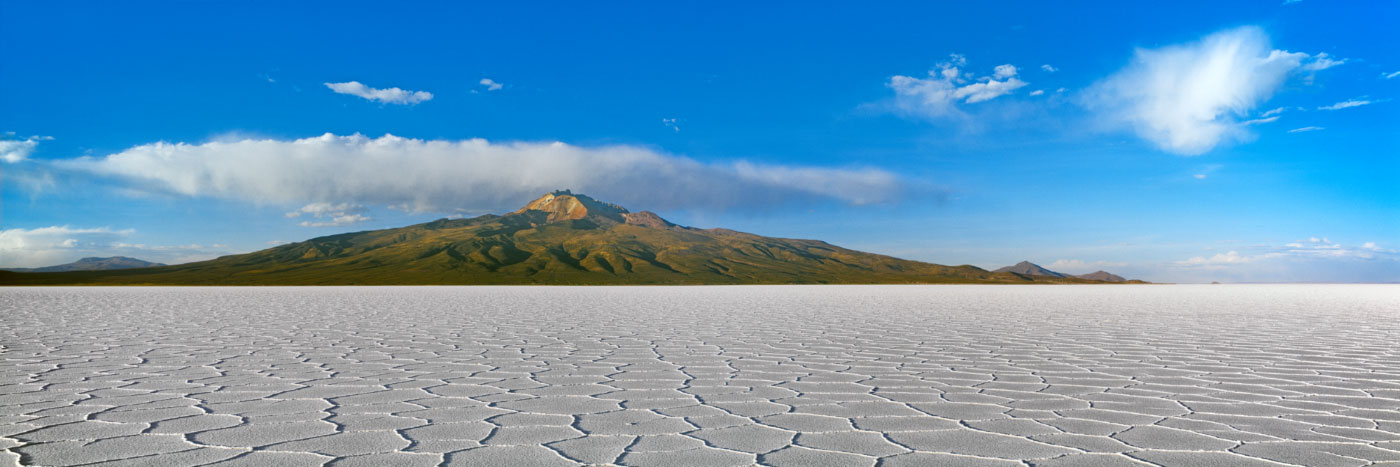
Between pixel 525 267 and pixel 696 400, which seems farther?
pixel 525 267

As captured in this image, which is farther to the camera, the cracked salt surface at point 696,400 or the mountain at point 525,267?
the mountain at point 525,267

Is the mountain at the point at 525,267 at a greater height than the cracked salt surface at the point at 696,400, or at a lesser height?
greater

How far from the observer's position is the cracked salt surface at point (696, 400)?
3.95 metres

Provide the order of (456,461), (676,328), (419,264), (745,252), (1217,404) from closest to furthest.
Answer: (456,461), (1217,404), (676,328), (419,264), (745,252)

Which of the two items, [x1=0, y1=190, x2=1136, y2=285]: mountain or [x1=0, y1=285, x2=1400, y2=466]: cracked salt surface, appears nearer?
[x1=0, y1=285, x2=1400, y2=466]: cracked salt surface

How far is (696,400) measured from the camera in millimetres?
5582

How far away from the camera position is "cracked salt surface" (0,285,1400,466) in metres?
3.95

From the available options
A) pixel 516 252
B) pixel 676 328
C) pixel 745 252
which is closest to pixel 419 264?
pixel 516 252

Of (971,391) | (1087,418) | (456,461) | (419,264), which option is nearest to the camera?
(456,461)

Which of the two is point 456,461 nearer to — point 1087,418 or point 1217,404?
point 1087,418

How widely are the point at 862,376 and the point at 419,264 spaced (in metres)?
164

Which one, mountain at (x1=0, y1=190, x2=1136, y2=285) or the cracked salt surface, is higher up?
mountain at (x1=0, y1=190, x2=1136, y2=285)

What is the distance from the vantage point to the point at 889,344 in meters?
10.1

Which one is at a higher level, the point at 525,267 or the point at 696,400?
the point at 525,267
